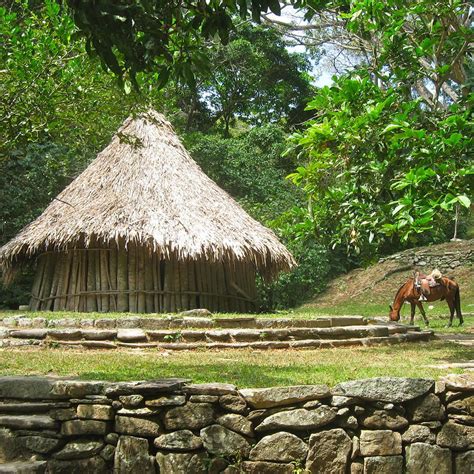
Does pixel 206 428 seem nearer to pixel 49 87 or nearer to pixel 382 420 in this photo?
pixel 382 420

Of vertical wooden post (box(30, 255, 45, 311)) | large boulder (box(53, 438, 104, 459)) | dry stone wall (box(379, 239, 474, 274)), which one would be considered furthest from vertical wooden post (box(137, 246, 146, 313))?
dry stone wall (box(379, 239, 474, 274))

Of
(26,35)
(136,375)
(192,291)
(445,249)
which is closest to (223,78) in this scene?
(445,249)

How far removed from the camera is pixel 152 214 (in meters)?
13.2

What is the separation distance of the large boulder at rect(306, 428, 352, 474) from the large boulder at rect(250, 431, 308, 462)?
78 millimetres

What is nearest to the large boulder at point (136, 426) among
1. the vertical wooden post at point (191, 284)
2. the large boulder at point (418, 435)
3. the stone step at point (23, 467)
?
the stone step at point (23, 467)

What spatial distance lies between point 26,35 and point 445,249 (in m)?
18.4

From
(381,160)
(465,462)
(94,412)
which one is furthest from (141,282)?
(465,462)

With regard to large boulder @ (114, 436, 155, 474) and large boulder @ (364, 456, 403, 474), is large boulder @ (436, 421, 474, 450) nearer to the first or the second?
Result: large boulder @ (364, 456, 403, 474)

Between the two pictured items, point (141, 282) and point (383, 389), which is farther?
point (141, 282)

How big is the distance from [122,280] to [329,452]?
8.35 meters

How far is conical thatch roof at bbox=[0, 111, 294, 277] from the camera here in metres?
12.9

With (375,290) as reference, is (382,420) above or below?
below

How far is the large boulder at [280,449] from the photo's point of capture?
5.68 metres

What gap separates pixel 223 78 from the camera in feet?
92.4
